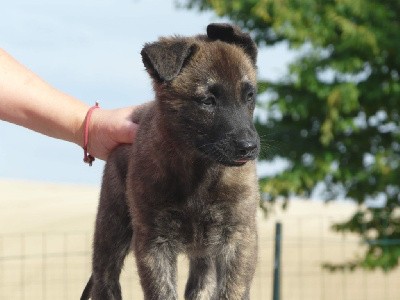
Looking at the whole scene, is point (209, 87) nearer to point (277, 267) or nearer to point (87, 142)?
point (87, 142)

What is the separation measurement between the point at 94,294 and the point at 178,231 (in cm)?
67

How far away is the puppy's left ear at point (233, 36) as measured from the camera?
3428 mm

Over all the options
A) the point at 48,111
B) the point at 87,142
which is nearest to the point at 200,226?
the point at 87,142

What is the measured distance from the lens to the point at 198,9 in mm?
13258

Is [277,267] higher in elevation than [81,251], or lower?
lower

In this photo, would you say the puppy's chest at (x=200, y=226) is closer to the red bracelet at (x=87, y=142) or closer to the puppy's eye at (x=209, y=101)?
the puppy's eye at (x=209, y=101)

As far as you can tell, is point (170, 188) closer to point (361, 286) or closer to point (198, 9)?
point (198, 9)

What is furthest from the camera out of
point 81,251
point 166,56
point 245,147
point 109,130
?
point 81,251

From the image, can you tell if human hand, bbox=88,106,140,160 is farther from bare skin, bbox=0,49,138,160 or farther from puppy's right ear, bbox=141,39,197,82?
puppy's right ear, bbox=141,39,197,82

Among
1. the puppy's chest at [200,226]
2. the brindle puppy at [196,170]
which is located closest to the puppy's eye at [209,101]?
the brindle puppy at [196,170]

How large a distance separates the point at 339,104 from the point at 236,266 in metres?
9.13

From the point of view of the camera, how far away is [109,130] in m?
4.02

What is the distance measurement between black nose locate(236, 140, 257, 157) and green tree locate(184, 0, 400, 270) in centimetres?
893

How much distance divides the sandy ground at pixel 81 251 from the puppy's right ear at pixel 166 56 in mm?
4429
